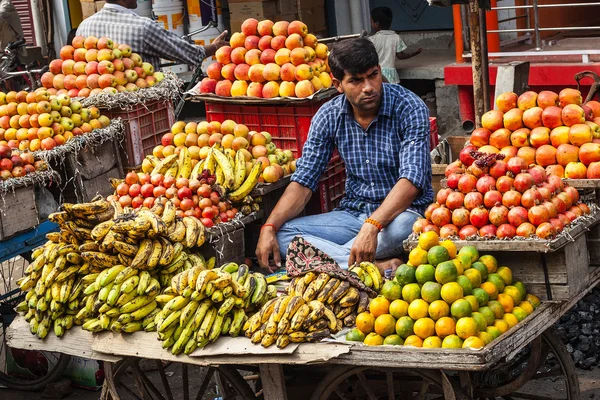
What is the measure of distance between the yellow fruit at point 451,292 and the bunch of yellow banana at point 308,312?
452 mm

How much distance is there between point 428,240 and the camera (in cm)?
408

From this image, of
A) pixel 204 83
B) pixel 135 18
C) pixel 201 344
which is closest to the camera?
pixel 201 344

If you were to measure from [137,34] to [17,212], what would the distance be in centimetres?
261

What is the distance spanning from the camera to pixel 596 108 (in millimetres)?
5039

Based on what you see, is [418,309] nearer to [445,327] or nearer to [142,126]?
[445,327]

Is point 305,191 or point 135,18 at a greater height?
point 135,18

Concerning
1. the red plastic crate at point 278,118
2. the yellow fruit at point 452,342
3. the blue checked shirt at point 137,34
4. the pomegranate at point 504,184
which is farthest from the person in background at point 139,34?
the yellow fruit at point 452,342

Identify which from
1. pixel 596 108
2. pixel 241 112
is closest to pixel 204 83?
pixel 241 112

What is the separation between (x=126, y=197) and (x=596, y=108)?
8.89 feet

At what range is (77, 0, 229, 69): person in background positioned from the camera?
25.5ft

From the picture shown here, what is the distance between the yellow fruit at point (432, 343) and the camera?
379 cm

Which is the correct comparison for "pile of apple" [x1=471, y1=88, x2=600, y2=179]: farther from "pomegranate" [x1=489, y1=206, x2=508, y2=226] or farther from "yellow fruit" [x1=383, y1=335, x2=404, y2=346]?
"yellow fruit" [x1=383, y1=335, x2=404, y2=346]

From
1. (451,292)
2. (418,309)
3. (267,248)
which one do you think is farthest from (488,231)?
(267,248)

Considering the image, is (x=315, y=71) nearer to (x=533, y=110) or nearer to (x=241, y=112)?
(x=241, y=112)
